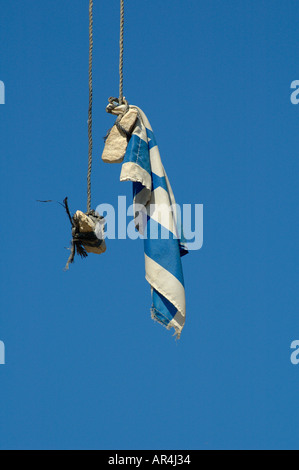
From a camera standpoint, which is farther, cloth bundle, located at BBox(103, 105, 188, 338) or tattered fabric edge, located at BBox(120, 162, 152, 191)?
cloth bundle, located at BBox(103, 105, 188, 338)

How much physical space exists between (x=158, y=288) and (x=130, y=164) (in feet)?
4.18

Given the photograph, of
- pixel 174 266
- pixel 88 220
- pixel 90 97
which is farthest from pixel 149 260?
pixel 90 97

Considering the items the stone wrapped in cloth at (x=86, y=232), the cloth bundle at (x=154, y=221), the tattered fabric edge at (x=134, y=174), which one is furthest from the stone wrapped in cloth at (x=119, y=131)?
the stone wrapped in cloth at (x=86, y=232)

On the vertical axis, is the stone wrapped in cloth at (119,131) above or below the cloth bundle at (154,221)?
above

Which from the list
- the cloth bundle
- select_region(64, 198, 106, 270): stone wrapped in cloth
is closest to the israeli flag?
the cloth bundle

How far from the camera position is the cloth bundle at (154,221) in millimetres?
8656

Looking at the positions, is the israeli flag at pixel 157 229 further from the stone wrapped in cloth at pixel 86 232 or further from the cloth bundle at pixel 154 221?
the stone wrapped in cloth at pixel 86 232

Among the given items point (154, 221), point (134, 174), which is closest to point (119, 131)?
point (134, 174)

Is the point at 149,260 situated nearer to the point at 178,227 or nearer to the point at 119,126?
the point at 178,227

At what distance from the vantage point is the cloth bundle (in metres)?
8.66

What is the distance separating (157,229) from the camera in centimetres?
874

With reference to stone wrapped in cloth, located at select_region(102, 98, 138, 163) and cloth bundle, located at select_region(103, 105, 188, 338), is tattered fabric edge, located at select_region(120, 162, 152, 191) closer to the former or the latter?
cloth bundle, located at select_region(103, 105, 188, 338)

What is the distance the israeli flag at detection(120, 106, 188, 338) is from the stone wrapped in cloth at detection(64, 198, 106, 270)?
50 centimetres

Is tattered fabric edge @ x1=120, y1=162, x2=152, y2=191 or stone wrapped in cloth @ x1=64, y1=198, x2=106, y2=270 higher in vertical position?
tattered fabric edge @ x1=120, y1=162, x2=152, y2=191
